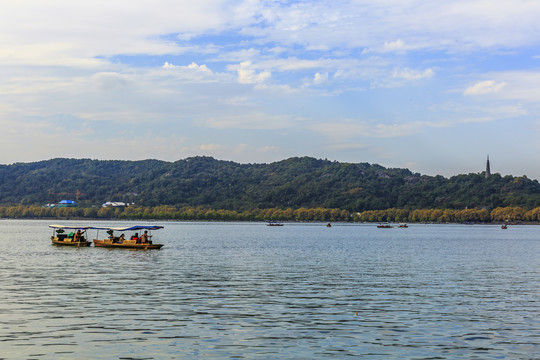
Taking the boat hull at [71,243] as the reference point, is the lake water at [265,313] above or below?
below

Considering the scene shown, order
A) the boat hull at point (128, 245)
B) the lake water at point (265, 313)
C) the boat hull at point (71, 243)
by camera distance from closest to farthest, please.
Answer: the lake water at point (265, 313)
the boat hull at point (128, 245)
the boat hull at point (71, 243)

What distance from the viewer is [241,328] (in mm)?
36156

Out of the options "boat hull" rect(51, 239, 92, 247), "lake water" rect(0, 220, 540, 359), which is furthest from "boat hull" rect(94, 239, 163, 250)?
"lake water" rect(0, 220, 540, 359)

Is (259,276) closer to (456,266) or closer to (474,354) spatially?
(456,266)

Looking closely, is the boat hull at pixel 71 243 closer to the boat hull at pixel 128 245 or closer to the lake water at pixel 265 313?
the boat hull at pixel 128 245

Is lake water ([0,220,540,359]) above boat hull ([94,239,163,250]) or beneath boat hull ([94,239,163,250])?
beneath

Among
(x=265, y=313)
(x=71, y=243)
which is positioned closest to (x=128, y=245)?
(x=71, y=243)

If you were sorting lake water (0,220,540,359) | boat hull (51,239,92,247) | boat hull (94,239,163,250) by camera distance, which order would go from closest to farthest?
lake water (0,220,540,359) < boat hull (94,239,163,250) < boat hull (51,239,92,247)

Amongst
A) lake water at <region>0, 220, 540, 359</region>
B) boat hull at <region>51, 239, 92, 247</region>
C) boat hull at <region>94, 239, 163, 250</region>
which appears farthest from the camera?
boat hull at <region>51, 239, 92, 247</region>

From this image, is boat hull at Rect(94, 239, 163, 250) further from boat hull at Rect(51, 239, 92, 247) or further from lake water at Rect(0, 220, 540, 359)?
lake water at Rect(0, 220, 540, 359)

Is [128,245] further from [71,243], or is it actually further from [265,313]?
[265,313]

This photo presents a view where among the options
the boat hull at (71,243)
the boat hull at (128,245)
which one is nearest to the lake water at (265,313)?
the boat hull at (128,245)

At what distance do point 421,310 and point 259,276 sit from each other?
2658cm

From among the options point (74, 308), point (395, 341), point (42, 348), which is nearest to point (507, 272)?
point (395, 341)
